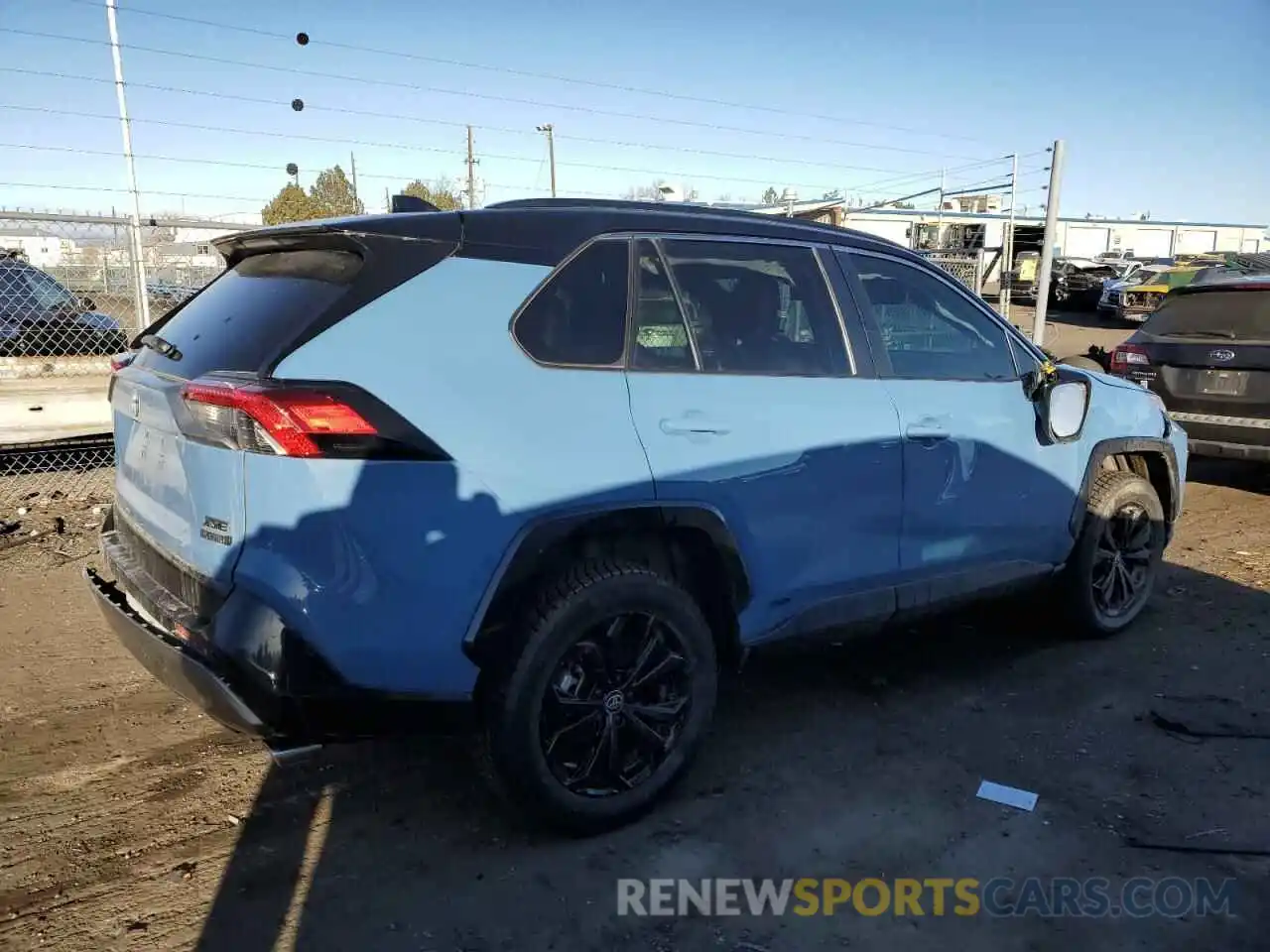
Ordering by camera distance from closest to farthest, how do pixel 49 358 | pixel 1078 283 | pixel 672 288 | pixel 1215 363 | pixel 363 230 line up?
pixel 363 230 < pixel 672 288 < pixel 49 358 < pixel 1215 363 < pixel 1078 283

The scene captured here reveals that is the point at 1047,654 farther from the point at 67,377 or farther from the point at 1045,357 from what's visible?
the point at 67,377

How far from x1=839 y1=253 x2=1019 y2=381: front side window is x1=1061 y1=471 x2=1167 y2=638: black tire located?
3.13 feet

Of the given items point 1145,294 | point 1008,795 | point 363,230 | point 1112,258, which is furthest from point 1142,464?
point 1112,258

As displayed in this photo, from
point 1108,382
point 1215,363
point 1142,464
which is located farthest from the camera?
point 1215,363

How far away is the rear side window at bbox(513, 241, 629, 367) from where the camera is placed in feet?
8.93

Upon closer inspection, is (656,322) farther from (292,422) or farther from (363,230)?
(292,422)

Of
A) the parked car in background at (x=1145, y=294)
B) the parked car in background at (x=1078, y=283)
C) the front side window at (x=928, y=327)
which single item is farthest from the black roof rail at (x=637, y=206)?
the parked car in background at (x=1078, y=283)

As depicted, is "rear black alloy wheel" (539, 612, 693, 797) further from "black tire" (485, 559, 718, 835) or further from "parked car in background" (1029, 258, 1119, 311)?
"parked car in background" (1029, 258, 1119, 311)

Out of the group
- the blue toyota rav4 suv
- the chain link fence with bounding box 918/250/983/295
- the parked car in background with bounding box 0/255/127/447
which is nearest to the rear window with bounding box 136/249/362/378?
the blue toyota rav4 suv

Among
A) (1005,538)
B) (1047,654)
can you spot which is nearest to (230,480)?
(1005,538)

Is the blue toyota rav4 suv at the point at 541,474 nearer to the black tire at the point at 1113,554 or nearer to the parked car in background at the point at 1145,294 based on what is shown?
the black tire at the point at 1113,554

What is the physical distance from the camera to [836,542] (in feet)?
10.9

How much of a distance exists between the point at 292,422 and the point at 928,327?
8.55 feet

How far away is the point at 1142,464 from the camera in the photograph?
475 cm
